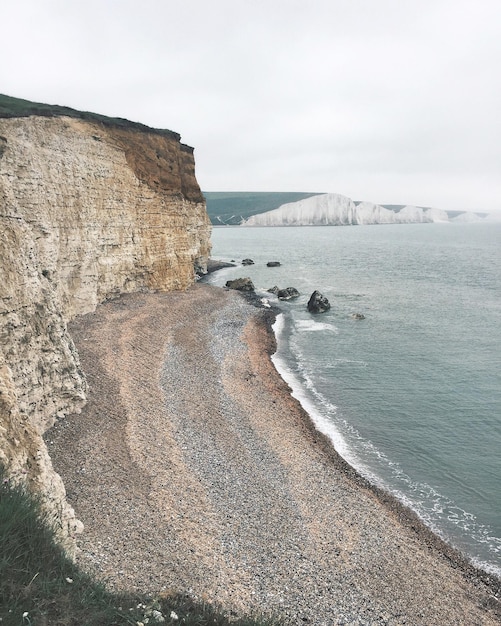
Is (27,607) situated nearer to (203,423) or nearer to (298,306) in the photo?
(203,423)

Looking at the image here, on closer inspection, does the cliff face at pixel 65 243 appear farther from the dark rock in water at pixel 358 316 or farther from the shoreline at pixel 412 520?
the dark rock in water at pixel 358 316

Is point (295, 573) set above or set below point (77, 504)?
below

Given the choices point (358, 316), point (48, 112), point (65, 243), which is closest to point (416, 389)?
point (358, 316)

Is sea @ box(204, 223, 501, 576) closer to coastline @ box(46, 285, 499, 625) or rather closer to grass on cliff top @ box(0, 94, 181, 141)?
coastline @ box(46, 285, 499, 625)

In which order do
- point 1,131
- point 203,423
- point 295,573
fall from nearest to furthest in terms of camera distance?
point 295,573, point 203,423, point 1,131

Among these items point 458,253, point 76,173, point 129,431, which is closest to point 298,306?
point 76,173

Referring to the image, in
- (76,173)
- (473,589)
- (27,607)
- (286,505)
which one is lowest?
(473,589)

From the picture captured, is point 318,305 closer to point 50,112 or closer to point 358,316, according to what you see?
point 358,316
